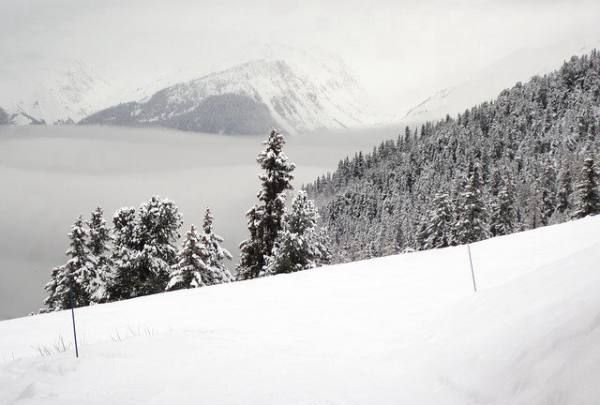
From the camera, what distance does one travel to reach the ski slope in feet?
13.0

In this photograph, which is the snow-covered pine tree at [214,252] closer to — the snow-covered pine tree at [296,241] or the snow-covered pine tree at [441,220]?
the snow-covered pine tree at [296,241]

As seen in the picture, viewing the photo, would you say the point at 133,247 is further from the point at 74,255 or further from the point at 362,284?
the point at 362,284

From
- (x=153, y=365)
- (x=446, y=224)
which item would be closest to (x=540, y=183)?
(x=446, y=224)

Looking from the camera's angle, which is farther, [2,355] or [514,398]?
[2,355]

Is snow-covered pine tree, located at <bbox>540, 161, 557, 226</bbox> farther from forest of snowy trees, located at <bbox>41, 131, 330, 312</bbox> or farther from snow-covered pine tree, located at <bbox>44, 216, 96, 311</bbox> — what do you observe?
snow-covered pine tree, located at <bbox>44, 216, 96, 311</bbox>

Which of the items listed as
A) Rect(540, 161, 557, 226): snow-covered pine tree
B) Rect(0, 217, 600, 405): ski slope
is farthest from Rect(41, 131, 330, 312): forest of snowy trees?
Rect(540, 161, 557, 226): snow-covered pine tree

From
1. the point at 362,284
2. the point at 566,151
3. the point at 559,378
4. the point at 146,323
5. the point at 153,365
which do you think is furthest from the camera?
the point at 566,151

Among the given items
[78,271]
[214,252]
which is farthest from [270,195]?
[78,271]

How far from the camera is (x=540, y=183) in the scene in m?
112

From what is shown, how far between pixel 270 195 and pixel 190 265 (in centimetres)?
683

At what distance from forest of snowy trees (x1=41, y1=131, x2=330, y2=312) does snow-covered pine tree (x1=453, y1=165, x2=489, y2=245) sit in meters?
15.9

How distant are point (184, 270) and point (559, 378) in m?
26.3

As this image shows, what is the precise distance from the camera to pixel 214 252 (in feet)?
104

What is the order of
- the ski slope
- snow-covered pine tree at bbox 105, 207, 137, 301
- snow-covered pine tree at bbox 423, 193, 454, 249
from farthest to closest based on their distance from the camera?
1. snow-covered pine tree at bbox 423, 193, 454, 249
2. snow-covered pine tree at bbox 105, 207, 137, 301
3. the ski slope
